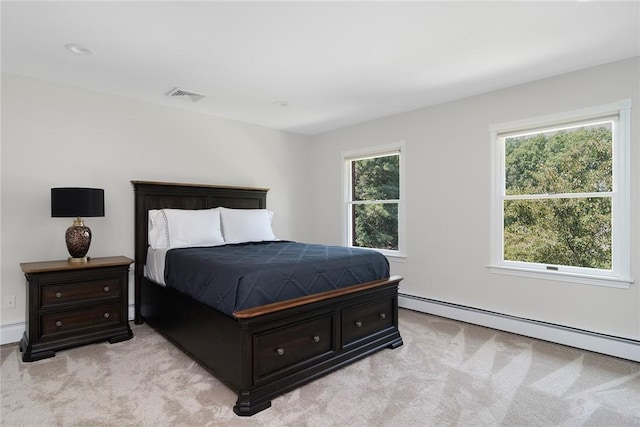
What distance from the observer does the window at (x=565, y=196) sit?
2846 mm

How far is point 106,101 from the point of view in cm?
358

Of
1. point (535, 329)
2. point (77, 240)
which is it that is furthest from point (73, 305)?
point (535, 329)

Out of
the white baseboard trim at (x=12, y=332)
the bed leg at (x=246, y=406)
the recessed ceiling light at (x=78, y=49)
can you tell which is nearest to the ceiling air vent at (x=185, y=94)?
the recessed ceiling light at (x=78, y=49)

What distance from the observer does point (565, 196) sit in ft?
10.2

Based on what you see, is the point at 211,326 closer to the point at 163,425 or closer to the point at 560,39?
the point at 163,425

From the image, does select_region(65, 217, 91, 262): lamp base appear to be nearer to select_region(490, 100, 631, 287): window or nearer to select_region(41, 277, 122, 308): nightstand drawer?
select_region(41, 277, 122, 308): nightstand drawer

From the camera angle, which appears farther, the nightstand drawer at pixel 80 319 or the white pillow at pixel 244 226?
the white pillow at pixel 244 226

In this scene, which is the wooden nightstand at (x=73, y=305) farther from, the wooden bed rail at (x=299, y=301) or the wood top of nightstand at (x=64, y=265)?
the wooden bed rail at (x=299, y=301)

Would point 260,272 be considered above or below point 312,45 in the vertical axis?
below

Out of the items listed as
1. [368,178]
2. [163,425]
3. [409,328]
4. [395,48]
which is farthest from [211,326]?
[368,178]

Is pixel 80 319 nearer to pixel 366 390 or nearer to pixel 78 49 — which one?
pixel 78 49

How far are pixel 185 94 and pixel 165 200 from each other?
118cm

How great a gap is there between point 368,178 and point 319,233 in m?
1.22

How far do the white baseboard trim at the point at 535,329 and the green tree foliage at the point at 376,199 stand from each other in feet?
2.95
